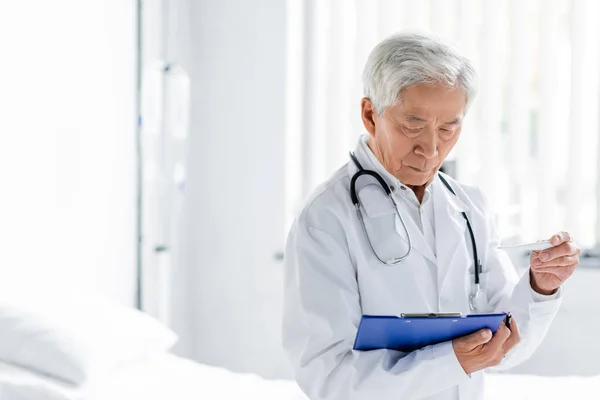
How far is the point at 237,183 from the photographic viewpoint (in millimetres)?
3586

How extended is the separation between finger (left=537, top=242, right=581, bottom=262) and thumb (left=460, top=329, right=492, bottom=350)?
0.23 m

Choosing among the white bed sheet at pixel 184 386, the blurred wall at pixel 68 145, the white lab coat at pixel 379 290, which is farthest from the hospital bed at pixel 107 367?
the white lab coat at pixel 379 290

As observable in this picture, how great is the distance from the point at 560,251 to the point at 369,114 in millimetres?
477

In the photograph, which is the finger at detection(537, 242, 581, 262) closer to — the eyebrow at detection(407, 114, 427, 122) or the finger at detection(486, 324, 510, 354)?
the finger at detection(486, 324, 510, 354)

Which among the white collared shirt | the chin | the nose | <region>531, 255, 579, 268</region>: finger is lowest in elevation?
<region>531, 255, 579, 268</region>: finger

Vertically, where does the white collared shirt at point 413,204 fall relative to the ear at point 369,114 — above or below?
below

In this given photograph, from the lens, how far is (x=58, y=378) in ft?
6.08

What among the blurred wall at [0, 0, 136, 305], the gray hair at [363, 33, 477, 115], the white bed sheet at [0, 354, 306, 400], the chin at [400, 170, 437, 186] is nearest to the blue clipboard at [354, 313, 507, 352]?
the chin at [400, 170, 437, 186]

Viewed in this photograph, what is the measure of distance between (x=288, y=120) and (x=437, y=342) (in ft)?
7.17

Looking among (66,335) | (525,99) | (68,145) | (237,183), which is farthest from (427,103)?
(237,183)

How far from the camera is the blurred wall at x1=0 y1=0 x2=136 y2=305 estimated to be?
216cm

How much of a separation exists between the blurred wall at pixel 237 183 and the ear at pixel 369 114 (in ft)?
6.38

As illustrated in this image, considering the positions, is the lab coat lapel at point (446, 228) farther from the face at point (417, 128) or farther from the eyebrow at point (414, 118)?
the eyebrow at point (414, 118)

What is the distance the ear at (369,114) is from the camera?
60.8 inches
